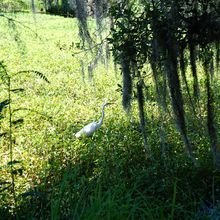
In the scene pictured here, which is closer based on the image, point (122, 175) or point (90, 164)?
point (122, 175)

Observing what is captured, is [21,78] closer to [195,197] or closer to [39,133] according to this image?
[39,133]

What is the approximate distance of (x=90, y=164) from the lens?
16.4 feet

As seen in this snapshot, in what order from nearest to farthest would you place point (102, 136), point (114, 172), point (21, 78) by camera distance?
point (114, 172)
point (102, 136)
point (21, 78)

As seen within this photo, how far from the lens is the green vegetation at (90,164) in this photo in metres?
3.14

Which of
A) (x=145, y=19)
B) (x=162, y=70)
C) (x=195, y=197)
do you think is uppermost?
(x=145, y=19)

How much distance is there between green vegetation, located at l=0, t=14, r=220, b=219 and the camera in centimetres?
314

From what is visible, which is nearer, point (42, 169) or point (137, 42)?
point (137, 42)

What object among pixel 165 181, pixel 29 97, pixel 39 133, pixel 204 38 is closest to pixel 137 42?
pixel 204 38

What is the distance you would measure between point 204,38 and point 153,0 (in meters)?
0.51

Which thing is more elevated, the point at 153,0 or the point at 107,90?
the point at 153,0

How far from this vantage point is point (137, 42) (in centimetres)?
390

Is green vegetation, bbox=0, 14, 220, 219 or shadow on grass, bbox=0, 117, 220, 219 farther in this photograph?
shadow on grass, bbox=0, 117, 220, 219

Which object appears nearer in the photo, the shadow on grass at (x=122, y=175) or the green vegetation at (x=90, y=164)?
the green vegetation at (x=90, y=164)

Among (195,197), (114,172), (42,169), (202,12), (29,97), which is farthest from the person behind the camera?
(29,97)
